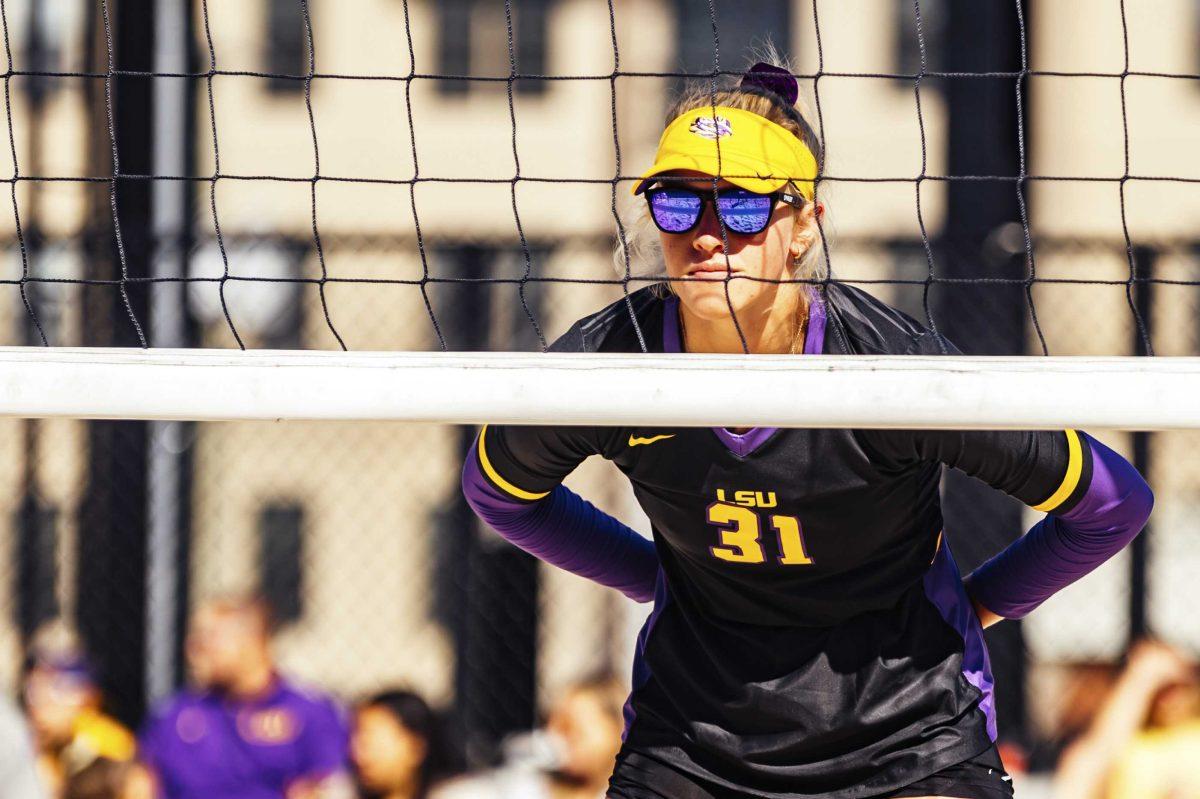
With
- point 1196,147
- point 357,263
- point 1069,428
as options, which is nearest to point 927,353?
point 1069,428

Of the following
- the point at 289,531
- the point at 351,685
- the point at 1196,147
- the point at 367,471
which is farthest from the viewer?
the point at 1196,147

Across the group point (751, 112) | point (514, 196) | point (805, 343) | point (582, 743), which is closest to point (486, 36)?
point (582, 743)

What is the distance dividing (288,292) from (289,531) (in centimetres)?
245

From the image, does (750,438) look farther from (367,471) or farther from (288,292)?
(367,471)

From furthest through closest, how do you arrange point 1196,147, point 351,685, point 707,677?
point 1196,147, point 351,685, point 707,677

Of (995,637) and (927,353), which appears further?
(995,637)

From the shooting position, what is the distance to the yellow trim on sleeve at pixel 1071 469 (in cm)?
192

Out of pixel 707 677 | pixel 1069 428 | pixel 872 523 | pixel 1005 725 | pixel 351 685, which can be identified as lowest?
pixel 351 685

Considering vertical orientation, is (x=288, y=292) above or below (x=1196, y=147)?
below

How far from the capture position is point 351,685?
7199mm

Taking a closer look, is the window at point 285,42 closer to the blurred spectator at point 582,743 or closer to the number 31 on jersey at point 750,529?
the blurred spectator at point 582,743

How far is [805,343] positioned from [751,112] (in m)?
0.32

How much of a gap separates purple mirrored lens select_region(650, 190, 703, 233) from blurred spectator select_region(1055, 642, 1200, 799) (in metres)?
2.65

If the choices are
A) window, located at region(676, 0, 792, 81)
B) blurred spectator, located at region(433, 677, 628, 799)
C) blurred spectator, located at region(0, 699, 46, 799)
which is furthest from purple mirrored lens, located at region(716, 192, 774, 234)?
window, located at region(676, 0, 792, 81)
